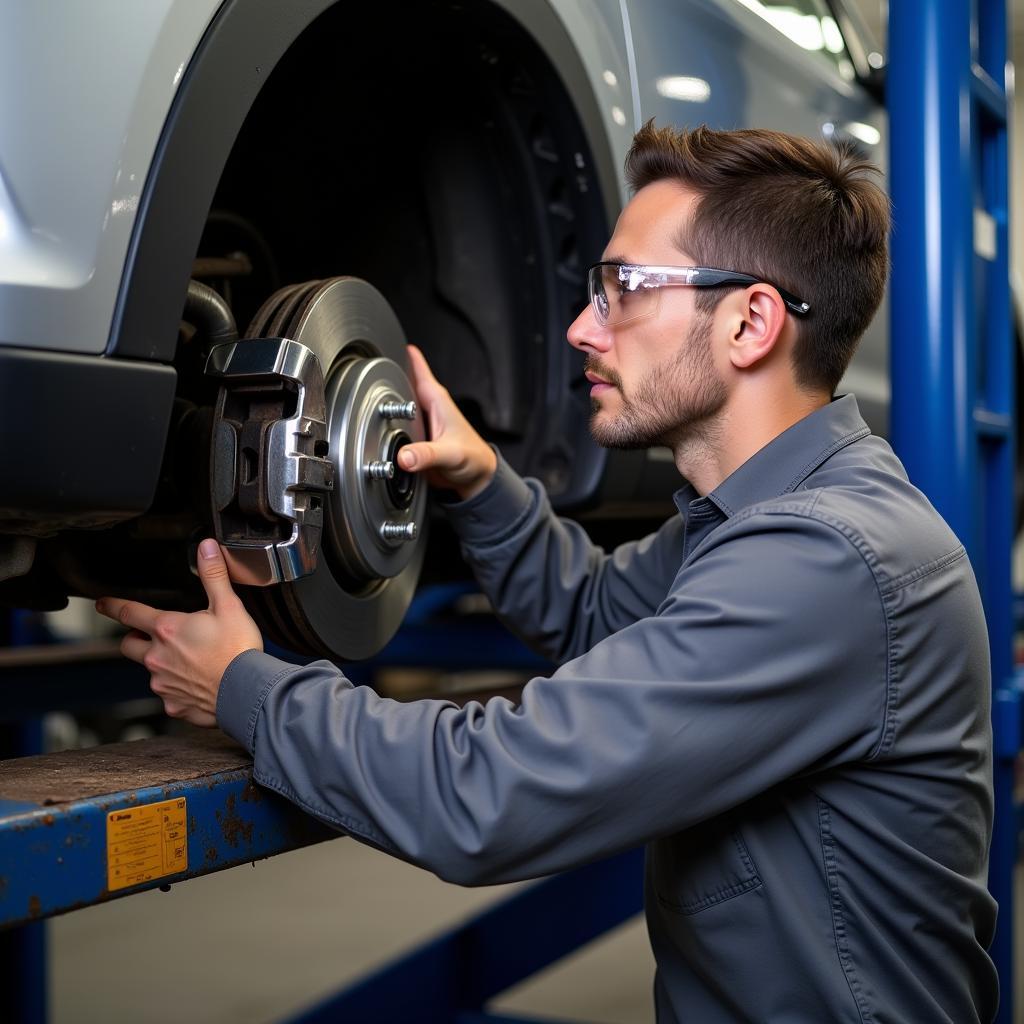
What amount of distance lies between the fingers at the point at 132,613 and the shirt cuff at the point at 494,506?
1.33ft

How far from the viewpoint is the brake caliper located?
0.93 m

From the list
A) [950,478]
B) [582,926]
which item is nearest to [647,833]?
[950,478]

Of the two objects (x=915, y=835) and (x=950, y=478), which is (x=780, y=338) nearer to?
(x=915, y=835)

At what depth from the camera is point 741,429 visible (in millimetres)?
1105

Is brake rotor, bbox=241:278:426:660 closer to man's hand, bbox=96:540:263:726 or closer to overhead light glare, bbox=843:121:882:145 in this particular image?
man's hand, bbox=96:540:263:726

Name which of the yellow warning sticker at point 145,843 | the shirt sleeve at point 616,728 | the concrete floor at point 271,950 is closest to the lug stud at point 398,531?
the shirt sleeve at point 616,728

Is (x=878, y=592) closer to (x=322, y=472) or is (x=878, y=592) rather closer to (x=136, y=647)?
(x=322, y=472)

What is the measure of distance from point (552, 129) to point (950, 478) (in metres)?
0.68

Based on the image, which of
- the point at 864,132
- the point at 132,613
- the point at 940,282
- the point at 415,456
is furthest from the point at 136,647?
the point at 864,132

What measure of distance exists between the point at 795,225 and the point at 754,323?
100 millimetres

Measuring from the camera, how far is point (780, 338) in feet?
3.58

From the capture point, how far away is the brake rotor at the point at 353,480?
102cm

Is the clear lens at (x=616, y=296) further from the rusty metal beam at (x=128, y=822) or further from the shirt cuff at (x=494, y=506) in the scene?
the rusty metal beam at (x=128, y=822)

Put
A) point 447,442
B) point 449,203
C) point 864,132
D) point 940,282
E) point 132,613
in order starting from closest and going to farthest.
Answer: point 132,613 → point 447,442 → point 449,203 → point 940,282 → point 864,132
